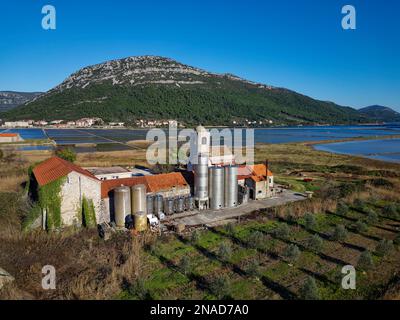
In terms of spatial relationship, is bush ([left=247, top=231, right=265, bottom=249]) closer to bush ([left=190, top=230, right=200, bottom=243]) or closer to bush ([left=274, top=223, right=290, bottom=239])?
bush ([left=274, top=223, right=290, bottom=239])

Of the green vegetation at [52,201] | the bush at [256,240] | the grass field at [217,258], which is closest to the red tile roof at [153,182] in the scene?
the green vegetation at [52,201]

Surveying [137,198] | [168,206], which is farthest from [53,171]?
[168,206]

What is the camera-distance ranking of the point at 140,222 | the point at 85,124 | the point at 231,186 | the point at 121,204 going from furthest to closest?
the point at 85,124 < the point at 231,186 < the point at 121,204 < the point at 140,222

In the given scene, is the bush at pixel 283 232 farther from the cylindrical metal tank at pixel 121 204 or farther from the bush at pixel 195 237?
the cylindrical metal tank at pixel 121 204

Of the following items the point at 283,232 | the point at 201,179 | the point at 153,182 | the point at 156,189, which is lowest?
the point at 283,232

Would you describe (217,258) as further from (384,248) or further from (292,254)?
(384,248)
